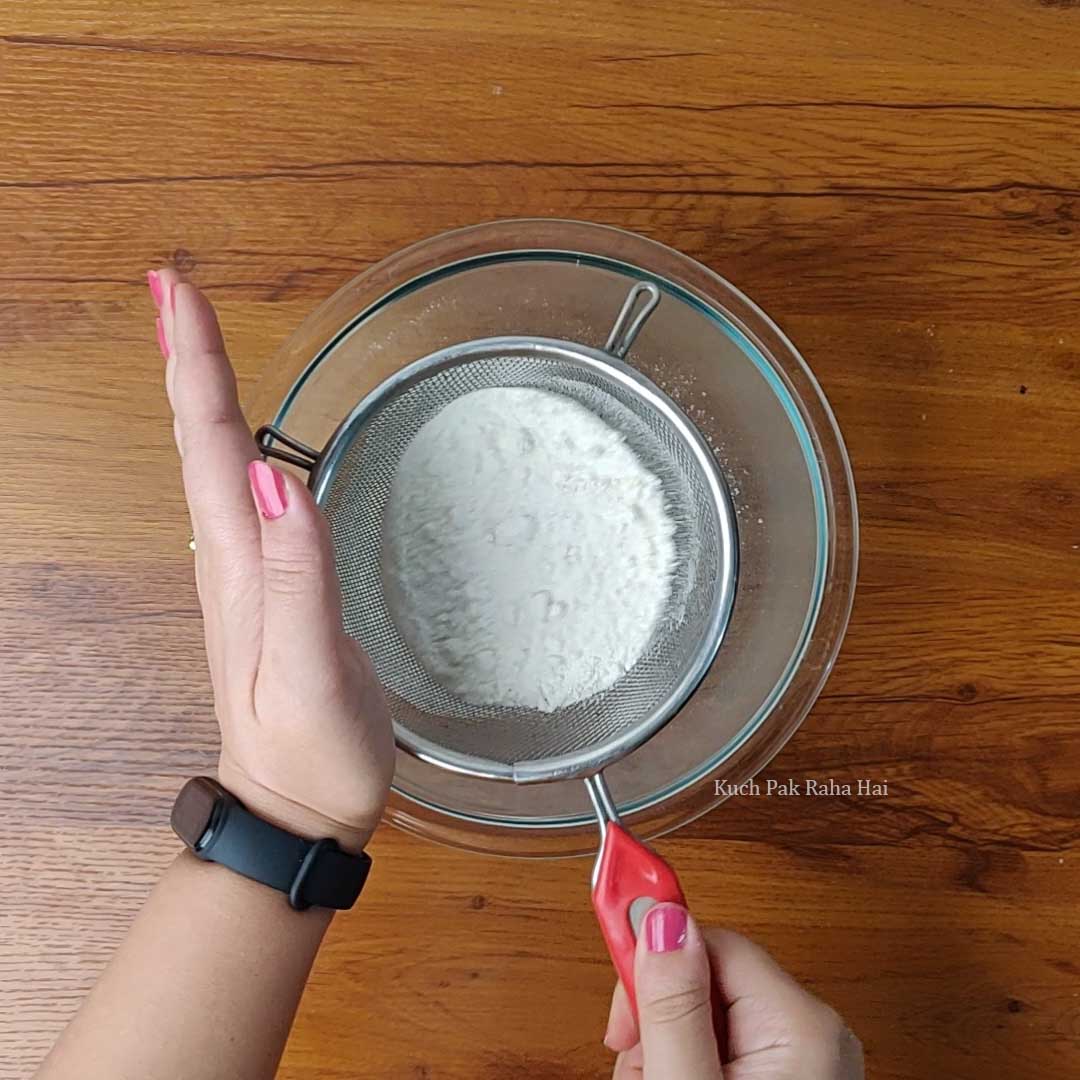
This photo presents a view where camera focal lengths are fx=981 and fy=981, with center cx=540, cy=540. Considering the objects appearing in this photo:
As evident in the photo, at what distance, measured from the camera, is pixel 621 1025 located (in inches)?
25.8

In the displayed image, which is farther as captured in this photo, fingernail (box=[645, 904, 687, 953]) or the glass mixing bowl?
the glass mixing bowl

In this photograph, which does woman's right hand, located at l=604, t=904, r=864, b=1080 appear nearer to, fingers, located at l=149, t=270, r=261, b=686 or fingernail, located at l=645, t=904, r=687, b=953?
fingernail, located at l=645, t=904, r=687, b=953

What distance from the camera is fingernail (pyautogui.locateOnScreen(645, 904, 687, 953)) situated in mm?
551

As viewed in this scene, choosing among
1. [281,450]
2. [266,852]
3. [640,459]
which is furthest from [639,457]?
[266,852]

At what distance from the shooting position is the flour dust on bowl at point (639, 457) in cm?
69

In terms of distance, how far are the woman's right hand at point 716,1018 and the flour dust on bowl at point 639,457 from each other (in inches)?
4.7

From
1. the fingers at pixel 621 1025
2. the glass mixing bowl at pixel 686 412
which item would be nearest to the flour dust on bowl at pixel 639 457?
the glass mixing bowl at pixel 686 412

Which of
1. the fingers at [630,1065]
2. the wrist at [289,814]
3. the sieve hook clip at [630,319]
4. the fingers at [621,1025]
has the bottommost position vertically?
the fingers at [630,1065]

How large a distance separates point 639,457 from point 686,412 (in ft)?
0.19

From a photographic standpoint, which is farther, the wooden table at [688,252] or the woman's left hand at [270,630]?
the wooden table at [688,252]

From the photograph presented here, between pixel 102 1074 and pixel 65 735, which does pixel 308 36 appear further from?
pixel 102 1074

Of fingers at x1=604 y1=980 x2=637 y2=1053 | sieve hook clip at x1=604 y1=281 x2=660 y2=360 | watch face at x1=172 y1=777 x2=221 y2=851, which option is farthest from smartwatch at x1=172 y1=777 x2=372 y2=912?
sieve hook clip at x1=604 y1=281 x2=660 y2=360

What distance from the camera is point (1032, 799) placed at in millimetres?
747

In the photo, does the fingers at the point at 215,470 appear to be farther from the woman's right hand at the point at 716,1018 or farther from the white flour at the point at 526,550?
the woman's right hand at the point at 716,1018
